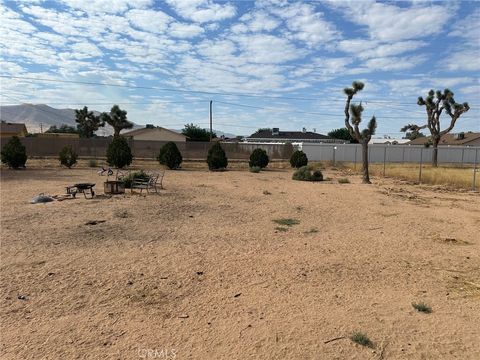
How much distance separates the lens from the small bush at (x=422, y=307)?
484cm

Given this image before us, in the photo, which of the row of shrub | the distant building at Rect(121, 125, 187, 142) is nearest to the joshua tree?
the distant building at Rect(121, 125, 187, 142)

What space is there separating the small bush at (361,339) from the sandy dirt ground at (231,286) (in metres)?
0.08

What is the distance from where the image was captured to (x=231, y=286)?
5.57m

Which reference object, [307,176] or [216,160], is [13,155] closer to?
[216,160]

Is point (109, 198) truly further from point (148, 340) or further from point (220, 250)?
point (148, 340)

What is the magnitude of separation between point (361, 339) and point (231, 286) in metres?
1.96

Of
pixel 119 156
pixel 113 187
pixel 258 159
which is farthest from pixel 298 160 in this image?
pixel 113 187

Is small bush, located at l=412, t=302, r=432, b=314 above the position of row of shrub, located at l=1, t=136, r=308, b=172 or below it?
below

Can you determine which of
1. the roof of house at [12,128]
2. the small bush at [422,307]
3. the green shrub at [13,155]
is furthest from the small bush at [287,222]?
the roof of house at [12,128]

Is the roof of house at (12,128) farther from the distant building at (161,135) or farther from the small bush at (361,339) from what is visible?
the small bush at (361,339)

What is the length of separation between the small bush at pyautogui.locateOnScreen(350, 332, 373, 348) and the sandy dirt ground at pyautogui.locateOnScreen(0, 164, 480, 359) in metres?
0.08

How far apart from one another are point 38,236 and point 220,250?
11.1 ft

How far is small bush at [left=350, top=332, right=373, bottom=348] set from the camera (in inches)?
157

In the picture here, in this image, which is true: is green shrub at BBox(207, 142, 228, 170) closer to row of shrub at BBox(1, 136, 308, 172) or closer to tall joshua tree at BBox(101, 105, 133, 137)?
row of shrub at BBox(1, 136, 308, 172)
